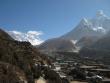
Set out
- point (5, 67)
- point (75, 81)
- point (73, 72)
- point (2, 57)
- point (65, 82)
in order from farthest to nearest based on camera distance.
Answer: point (73, 72) < point (75, 81) < point (65, 82) < point (2, 57) < point (5, 67)

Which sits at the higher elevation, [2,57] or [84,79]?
[2,57]

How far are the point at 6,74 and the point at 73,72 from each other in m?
38.9

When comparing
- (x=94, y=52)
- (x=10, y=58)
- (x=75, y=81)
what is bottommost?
(x=75, y=81)

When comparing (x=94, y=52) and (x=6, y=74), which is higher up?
(x=94, y=52)

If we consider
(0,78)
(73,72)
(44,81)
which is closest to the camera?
(0,78)

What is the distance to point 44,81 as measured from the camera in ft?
124

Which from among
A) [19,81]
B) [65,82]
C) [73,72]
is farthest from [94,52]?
[19,81]

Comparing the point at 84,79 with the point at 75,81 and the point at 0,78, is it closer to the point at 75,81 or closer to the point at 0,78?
the point at 75,81

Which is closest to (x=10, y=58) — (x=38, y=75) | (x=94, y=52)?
(x=38, y=75)

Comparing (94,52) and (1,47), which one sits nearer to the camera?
(1,47)

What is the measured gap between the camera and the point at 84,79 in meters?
55.0

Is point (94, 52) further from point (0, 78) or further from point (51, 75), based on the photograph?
point (0, 78)

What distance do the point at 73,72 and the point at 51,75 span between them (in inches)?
884

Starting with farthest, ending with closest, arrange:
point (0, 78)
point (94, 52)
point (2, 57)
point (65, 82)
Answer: point (94, 52) < point (65, 82) < point (2, 57) < point (0, 78)
